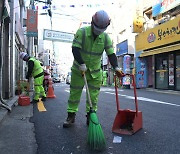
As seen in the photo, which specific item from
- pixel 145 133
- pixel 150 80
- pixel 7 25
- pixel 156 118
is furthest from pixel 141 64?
pixel 145 133

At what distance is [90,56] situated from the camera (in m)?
4.30

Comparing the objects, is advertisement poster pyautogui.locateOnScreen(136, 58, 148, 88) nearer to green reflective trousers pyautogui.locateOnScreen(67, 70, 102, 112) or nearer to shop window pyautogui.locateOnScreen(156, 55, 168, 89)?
shop window pyautogui.locateOnScreen(156, 55, 168, 89)

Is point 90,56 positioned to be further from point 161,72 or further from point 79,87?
point 161,72

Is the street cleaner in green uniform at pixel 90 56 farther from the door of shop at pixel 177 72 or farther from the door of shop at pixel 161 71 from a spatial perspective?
the door of shop at pixel 161 71

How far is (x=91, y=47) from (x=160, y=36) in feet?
47.0

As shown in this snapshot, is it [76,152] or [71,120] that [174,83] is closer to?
[71,120]

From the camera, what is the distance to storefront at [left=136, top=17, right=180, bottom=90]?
52.2 feet

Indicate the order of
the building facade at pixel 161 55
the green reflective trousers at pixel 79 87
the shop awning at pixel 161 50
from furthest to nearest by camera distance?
the building facade at pixel 161 55 → the shop awning at pixel 161 50 → the green reflective trousers at pixel 79 87

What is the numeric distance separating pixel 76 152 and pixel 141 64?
18587 mm

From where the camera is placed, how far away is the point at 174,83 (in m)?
16.1

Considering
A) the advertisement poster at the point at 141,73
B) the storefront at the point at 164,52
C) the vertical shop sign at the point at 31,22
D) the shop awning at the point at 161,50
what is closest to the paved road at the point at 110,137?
the vertical shop sign at the point at 31,22

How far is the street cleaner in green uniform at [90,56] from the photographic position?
4.09m

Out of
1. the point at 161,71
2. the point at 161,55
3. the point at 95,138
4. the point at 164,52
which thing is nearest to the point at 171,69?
the point at 164,52

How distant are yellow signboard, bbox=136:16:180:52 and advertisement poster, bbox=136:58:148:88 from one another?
40.4 inches
